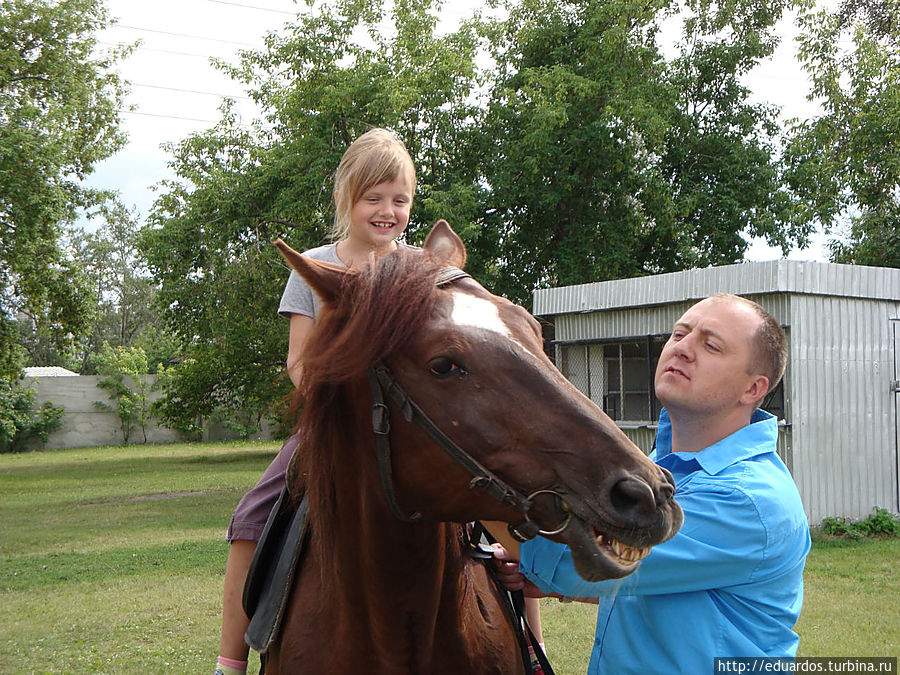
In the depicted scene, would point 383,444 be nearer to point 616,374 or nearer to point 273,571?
point 273,571

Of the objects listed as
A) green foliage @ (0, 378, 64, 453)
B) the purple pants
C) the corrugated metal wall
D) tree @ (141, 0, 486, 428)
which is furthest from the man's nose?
green foliage @ (0, 378, 64, 453)

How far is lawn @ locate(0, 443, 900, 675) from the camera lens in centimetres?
666

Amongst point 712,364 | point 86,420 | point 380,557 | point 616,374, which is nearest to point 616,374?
point 616,374

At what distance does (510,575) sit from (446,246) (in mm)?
1087

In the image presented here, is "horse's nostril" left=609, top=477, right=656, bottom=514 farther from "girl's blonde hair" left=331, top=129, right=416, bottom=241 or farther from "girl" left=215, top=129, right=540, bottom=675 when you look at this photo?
"girl's blonde hair" left=331, top=129, right=416, bottom=241

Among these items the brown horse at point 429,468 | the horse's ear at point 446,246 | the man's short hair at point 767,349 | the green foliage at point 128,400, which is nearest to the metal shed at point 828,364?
the man's short hair at point 767,349

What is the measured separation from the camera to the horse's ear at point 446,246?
2350mm

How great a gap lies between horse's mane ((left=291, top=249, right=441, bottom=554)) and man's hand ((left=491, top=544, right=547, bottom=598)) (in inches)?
25.1

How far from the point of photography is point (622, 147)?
62.6 ft

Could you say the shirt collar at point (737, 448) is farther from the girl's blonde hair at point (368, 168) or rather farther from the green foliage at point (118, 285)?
the green foliage at point (118, 285)

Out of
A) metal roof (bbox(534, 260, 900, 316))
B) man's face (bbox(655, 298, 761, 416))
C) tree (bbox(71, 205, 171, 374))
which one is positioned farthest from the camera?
tree (bbox(71, 205, 171, 374))

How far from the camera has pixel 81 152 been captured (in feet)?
68.6

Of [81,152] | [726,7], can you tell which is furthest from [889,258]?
[81,152]

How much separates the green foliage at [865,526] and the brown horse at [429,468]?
10.4 metres
